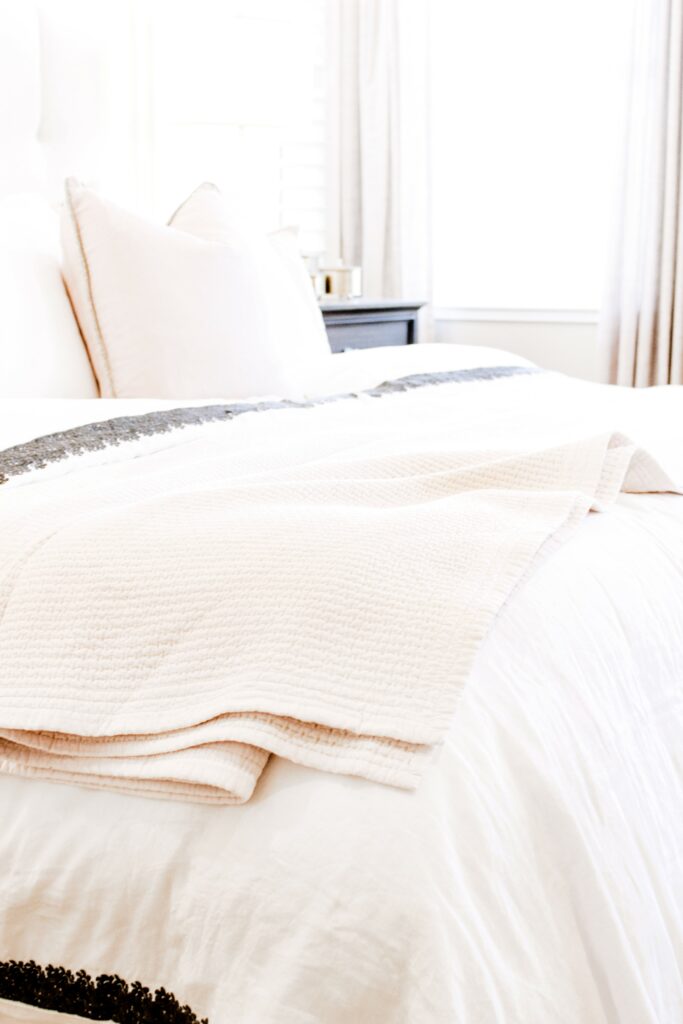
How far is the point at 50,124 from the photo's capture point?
106 inches

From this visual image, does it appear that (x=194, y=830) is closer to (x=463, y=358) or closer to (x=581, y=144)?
(x=463, y=358)

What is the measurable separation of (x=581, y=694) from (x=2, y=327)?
1.28 metres

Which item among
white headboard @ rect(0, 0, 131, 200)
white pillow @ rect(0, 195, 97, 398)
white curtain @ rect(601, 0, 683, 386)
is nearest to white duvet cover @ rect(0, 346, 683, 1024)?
Result: white pillow @ rect(0, 195, 97, 398)

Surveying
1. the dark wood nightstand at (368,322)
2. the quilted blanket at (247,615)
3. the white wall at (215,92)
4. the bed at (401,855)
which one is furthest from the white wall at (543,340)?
the bed at (401,855)

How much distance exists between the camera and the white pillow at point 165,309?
1.96m

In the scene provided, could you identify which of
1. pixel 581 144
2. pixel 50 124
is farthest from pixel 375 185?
pixel 50 124

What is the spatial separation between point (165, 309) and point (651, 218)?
2.10 meters

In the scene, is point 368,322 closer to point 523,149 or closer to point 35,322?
point 523,149

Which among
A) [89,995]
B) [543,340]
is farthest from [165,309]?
[543,340]

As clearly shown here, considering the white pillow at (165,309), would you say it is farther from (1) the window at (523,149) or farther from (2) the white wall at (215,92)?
(1) the window at (523,149)

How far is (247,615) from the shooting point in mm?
825

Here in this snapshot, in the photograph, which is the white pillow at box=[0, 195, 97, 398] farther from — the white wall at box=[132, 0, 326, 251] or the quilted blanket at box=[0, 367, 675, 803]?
the white wall at box=[132, 0, 326, 251]

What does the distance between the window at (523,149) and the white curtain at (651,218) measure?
15 cm

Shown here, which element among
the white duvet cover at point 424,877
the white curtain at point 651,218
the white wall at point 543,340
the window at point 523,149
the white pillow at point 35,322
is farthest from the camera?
the white wall at point 543,340
